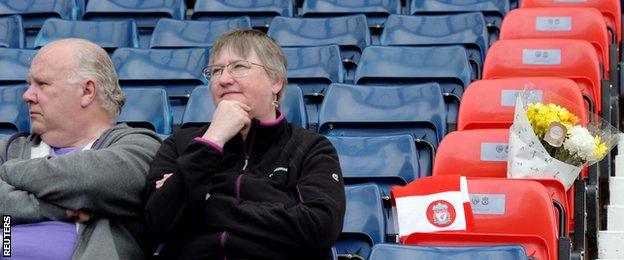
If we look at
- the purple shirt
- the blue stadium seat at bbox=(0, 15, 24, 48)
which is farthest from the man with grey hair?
the blue stadium seat at bbox=(0, 15, 24, 48)

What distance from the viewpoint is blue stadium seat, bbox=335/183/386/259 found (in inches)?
162

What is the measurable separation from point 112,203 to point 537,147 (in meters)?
1.70

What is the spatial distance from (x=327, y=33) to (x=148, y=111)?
138 cm

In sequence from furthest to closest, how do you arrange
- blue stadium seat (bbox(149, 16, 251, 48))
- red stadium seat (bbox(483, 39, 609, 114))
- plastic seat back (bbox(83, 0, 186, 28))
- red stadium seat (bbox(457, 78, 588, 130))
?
1. plastic seat back (bbox(83, 0, 186, 28))
2. blue stadium seat (bbox(149, 16, 251, 48))
3. red stadium seat (bbox(483, 39, 609, 114))
4. red stadium seat (bbox(457, 78, 588, 130))

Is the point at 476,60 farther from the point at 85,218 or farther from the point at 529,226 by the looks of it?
the point at 85,218

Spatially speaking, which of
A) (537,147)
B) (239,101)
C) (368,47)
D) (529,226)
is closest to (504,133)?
(537,147)

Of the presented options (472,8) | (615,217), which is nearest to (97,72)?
(615,217)

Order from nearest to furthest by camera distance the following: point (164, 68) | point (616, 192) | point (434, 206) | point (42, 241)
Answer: point (42, 241) < point (434, 206) < point (616, 192) < point (164, 68)

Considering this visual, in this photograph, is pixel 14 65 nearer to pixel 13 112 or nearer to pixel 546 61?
pixel 13 112

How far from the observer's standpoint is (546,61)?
561cm

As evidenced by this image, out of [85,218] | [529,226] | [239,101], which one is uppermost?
[239,101]

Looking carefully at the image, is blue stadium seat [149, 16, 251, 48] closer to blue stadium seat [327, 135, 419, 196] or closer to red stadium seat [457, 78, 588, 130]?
red stadium seat [457, 78, 588, 130]

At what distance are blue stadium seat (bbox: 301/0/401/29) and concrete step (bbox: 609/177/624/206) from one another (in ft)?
6.39

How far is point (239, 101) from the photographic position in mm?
3541
